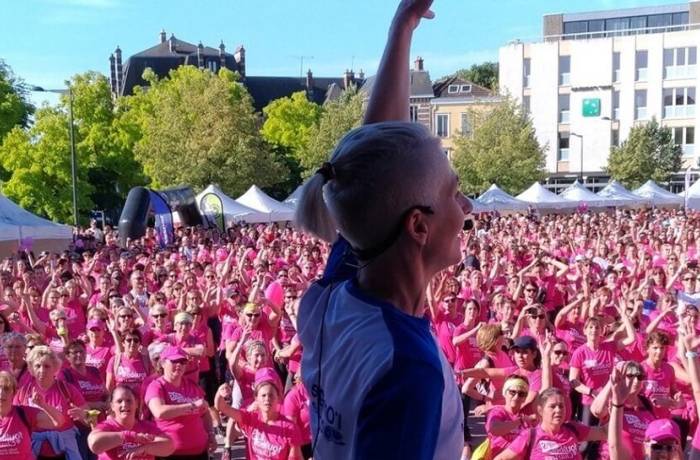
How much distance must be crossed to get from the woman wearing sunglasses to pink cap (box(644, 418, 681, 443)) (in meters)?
0.70

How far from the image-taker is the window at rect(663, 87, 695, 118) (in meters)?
52.3

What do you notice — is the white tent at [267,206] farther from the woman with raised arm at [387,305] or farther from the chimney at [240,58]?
the chimney at [240,58]

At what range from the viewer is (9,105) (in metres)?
43.6

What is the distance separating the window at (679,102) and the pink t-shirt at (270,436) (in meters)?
51.6

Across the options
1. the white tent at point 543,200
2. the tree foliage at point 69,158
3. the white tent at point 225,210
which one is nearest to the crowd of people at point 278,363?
the white tent at point 225,210

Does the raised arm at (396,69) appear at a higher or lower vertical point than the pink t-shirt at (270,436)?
higher

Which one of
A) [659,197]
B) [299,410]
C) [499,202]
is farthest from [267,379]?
[659,197]

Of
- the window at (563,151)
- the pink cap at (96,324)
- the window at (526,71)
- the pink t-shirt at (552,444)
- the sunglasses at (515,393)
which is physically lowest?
the pink t-shirt at (552,444)

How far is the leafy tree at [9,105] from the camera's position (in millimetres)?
43469

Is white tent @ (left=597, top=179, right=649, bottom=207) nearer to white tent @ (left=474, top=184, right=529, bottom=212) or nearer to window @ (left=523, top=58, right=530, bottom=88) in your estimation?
white tent @ (left=474, top=184, right=529, bottom=212)

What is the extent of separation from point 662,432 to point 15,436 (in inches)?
156

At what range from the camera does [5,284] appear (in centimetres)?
1083

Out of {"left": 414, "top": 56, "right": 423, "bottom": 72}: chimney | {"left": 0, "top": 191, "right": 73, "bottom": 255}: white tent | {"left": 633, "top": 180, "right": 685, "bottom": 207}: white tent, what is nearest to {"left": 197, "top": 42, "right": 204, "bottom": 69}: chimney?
{"left": 414, "top": 56, "right": 423, "bottom": 72}: chimney

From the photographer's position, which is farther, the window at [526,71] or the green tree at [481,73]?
the green tree at [481,73]
